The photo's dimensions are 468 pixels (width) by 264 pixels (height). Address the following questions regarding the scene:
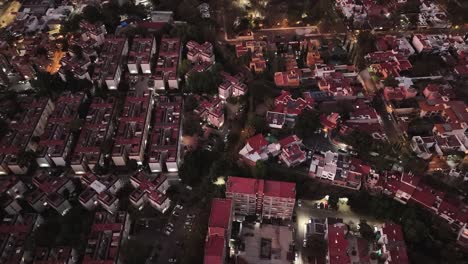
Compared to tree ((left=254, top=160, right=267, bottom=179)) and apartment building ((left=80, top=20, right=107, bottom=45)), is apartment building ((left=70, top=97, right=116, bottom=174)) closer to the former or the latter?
apartment building ((left=80, top=20, right=107, bottom=45))

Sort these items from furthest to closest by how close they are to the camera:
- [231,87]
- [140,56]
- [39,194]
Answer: [140,56], [231,87], [39,194]

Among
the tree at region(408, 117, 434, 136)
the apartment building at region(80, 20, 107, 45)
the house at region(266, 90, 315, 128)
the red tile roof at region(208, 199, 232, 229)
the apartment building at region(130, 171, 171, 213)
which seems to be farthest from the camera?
the apartment building at region(80, 20, 107, 45)

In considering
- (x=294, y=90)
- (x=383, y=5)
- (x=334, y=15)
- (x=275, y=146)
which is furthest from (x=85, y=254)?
(x=383, y=5)

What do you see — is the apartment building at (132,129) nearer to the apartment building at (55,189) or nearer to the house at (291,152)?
the apartment building at (55,189)

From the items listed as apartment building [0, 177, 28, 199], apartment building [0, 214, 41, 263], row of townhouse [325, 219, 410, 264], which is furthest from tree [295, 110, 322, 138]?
apartment building [0, 177, 28, 199]

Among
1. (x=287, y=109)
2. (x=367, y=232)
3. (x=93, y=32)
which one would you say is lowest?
(x=367, y=232)

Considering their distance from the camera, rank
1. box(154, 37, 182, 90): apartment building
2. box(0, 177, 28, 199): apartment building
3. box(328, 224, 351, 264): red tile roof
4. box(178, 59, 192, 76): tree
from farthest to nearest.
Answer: box(178, 59, 192, 76): tree
box(154, 37, 182, 90): apartment building
box(0, 177, 28, 199): apartment building
box(328, 224, 351, 264): red tile roof

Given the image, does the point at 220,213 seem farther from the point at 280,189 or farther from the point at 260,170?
the point at 260,170

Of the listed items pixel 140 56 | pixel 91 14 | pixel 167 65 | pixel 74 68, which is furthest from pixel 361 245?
pixel 91 14
